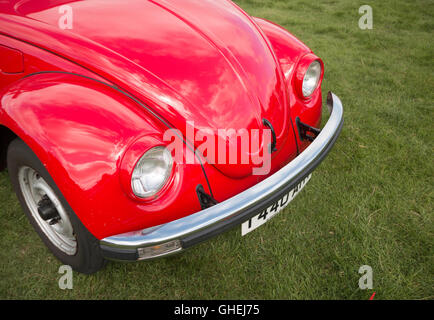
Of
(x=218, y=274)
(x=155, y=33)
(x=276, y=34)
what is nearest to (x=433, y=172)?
(x=276, y=34)

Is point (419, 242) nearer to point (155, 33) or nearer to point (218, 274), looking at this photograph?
point (218, 274)

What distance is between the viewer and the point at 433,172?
97.5 inches

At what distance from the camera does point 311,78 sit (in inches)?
82.3

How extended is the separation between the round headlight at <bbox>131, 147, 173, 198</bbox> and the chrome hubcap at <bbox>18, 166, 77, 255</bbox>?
0.51 metres

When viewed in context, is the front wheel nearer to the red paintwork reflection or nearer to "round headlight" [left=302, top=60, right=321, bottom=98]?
the red paintwork reflection

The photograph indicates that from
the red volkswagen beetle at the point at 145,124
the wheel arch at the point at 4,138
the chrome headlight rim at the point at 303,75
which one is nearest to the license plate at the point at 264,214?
the red volkswagen beetle at the point at 145,124

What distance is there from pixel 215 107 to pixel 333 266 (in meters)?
1.14

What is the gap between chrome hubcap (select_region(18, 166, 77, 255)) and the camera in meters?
1.58

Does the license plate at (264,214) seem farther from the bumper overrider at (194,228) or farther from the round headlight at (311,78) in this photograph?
the round headlight at (311,78)

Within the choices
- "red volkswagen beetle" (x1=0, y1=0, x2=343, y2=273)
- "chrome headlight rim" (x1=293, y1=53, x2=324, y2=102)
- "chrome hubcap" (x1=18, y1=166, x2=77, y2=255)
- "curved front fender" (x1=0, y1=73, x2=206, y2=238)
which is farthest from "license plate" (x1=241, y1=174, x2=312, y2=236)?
"chrome hubcap" (x1=18, y1=166, x2=77, y2=255)

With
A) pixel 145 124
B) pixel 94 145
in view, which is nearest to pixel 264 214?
pixel 145 124

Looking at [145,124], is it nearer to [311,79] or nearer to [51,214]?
[51,214]

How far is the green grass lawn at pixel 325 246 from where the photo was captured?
5.62ft

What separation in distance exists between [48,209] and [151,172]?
63 centimetres
